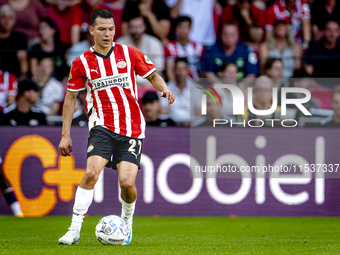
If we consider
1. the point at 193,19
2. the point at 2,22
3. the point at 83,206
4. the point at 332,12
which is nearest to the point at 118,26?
the point at 193,19

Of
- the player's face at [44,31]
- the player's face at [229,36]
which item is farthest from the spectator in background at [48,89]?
the player's face at [229,36]

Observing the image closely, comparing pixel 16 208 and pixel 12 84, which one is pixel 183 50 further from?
pixel 16 208

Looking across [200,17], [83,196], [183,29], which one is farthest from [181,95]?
[83,196]

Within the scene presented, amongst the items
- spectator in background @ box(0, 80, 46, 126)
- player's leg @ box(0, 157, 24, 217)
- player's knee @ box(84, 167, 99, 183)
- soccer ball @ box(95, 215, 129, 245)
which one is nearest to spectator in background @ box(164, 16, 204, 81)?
spectator in background @ box(0, 80, 46, 126)

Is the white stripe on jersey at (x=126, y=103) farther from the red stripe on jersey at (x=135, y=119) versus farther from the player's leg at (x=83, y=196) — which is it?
the player's leg at (x=83, y=196)

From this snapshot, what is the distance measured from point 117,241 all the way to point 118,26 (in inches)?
235

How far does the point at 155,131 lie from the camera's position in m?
8.23

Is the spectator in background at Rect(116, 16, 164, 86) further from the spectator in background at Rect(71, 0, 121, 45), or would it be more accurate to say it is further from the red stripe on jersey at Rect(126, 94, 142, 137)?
A: the red stripe on jersey at Rect(126, 94, 142, 137)

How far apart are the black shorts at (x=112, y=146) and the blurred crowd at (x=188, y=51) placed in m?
3.00

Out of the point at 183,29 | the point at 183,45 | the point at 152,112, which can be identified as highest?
the point at 183,29

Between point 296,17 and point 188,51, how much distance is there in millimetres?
2254

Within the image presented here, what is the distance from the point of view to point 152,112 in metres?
8.27

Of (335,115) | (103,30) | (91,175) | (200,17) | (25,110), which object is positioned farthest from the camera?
(200,17)

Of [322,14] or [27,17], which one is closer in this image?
[27,17]
